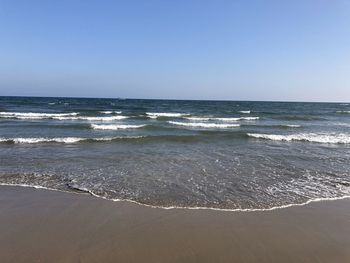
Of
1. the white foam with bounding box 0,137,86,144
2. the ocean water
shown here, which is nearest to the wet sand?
the ocean water

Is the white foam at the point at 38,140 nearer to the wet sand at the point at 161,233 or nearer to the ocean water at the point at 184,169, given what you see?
the ocean water at the point at 184,169

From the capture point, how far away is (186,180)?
929cm

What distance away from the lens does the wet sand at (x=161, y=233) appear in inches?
191

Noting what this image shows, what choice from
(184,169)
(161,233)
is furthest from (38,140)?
(161,233)

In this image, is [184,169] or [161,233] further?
[184,169]

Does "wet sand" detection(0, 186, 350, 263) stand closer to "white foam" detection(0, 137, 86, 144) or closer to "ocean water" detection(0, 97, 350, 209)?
"ocean water" detection(0, 97, 350, 209)

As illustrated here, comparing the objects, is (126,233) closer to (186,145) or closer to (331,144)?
(186,145)

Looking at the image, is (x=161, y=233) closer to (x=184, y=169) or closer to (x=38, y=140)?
(x=184, y=169)

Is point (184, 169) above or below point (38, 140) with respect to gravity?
below

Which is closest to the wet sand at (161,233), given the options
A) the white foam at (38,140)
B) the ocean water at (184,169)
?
the ocean water at (184,169)

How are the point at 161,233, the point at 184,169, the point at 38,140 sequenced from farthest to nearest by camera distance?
the point at 38,140 < the point at 184,169 < the point at 161,233

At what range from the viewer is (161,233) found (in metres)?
5.62

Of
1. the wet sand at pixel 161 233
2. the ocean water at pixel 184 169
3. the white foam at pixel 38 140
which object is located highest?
the white foam at pixel 38 140

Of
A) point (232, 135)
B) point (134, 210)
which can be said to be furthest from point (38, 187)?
point (232, 135)
